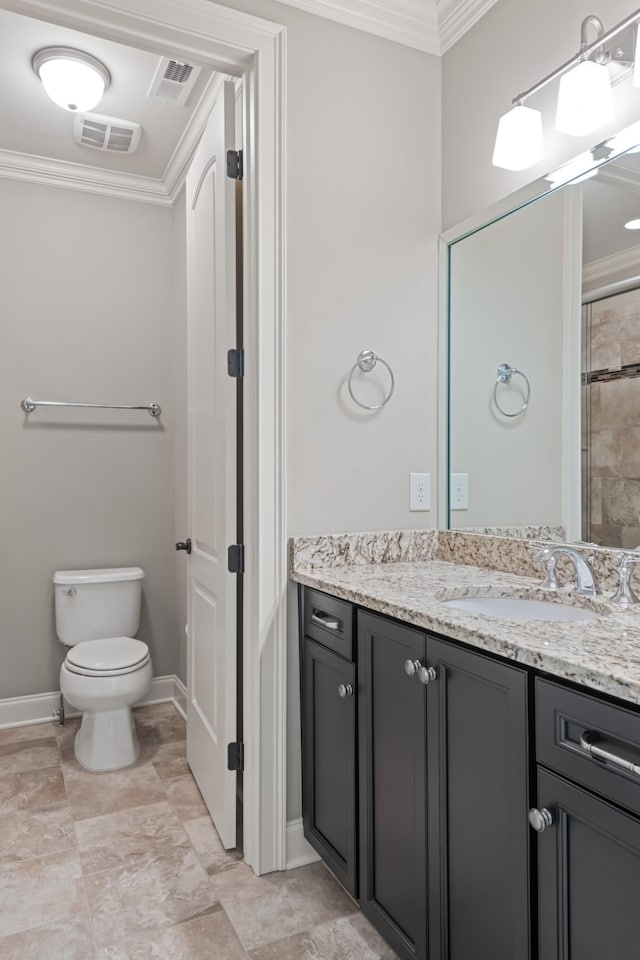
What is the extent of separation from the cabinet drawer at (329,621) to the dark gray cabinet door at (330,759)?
0.03m

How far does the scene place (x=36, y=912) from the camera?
1.70 metres

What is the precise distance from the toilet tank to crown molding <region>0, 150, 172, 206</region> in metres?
1.87

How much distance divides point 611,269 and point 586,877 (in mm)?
1308

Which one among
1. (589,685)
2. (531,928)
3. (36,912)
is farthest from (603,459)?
(36,912)

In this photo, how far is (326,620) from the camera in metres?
1.71

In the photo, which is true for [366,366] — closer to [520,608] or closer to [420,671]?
[520,608]

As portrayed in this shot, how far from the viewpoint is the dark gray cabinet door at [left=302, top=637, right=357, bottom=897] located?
1601 mm

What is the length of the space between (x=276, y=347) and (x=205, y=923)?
157 cm

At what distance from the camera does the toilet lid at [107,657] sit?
2.56m

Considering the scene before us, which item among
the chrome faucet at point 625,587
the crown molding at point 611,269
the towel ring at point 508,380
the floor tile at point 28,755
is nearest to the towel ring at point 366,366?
the towel ring at point 508,380

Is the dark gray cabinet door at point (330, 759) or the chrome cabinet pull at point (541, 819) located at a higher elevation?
the chrome cabinet pull at point (541, 819)

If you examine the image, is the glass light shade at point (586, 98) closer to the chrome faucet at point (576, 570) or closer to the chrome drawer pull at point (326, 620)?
the chrome faucet at point (576, 570)

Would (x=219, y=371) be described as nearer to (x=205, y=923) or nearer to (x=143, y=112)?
(x=143, y=112)

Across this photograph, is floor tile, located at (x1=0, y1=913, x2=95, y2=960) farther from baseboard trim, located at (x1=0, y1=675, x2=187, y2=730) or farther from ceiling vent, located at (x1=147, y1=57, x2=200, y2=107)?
ceiling vent, located at (x1=147, y1=57, x2=200, y2=107)
